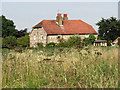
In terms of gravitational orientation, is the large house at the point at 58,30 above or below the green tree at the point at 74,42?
above

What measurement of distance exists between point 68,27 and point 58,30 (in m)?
2.80

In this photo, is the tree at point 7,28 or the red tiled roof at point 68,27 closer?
the red tiled roof at point 68,27

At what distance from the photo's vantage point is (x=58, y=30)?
56438 mm

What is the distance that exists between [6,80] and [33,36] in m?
53.6

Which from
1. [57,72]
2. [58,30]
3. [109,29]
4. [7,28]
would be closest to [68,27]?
[58,30]

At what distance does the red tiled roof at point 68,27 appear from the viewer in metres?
56.1

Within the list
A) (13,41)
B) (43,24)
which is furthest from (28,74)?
(43,24)

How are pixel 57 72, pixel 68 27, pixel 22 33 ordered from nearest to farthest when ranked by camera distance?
pixel 57 72 < pixel 68 27 < pixel 22 33

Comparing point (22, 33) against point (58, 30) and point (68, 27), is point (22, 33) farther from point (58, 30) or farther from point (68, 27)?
point (68, 27)

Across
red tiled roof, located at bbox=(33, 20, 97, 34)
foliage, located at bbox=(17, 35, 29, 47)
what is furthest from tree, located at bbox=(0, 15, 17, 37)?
red tiled roof, located at bbox=(33, 20, 97, 34)

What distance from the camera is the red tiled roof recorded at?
2210 inches

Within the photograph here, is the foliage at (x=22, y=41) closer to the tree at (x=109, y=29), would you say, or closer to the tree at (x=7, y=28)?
the tree at (x=7, y=28)

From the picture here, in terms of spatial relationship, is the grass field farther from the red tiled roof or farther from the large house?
the red tiled roof

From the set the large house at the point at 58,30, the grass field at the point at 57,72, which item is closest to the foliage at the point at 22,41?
the large house at the point at 58,30
